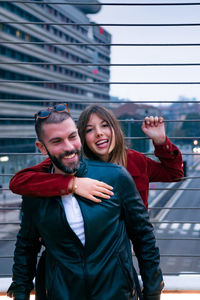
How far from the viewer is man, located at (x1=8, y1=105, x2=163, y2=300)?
122cm

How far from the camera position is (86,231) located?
1215mm

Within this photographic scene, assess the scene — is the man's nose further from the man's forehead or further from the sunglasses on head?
the sunglasses on head

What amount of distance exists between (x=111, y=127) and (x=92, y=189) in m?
0.55

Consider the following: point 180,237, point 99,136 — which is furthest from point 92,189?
point 180,237

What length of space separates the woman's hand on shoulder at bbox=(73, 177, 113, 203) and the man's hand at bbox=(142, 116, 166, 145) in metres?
0.61

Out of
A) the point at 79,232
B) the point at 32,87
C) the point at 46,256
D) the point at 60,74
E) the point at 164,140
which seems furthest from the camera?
the point at 60,74

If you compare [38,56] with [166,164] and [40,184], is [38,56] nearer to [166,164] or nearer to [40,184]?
[166,164]

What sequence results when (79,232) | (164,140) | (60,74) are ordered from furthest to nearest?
(60,74)
(164,140)
(79,232)

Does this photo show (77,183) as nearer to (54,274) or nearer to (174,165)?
(54,274)

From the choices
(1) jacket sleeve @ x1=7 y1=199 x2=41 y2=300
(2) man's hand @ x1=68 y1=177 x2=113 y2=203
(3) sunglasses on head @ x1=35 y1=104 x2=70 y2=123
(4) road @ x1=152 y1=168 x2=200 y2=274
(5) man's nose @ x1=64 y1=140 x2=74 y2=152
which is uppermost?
(3) sunglasses on head @ x1=35 y1=104 x2=70 y2=123

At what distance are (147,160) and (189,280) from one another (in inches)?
40.1

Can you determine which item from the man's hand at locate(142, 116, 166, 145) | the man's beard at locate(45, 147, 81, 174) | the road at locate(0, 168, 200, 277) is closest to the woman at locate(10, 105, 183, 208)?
the man's hand at locate(142, 116, 166, 145)

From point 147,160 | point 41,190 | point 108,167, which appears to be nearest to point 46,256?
point 41,190

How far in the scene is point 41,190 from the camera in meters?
1.25
